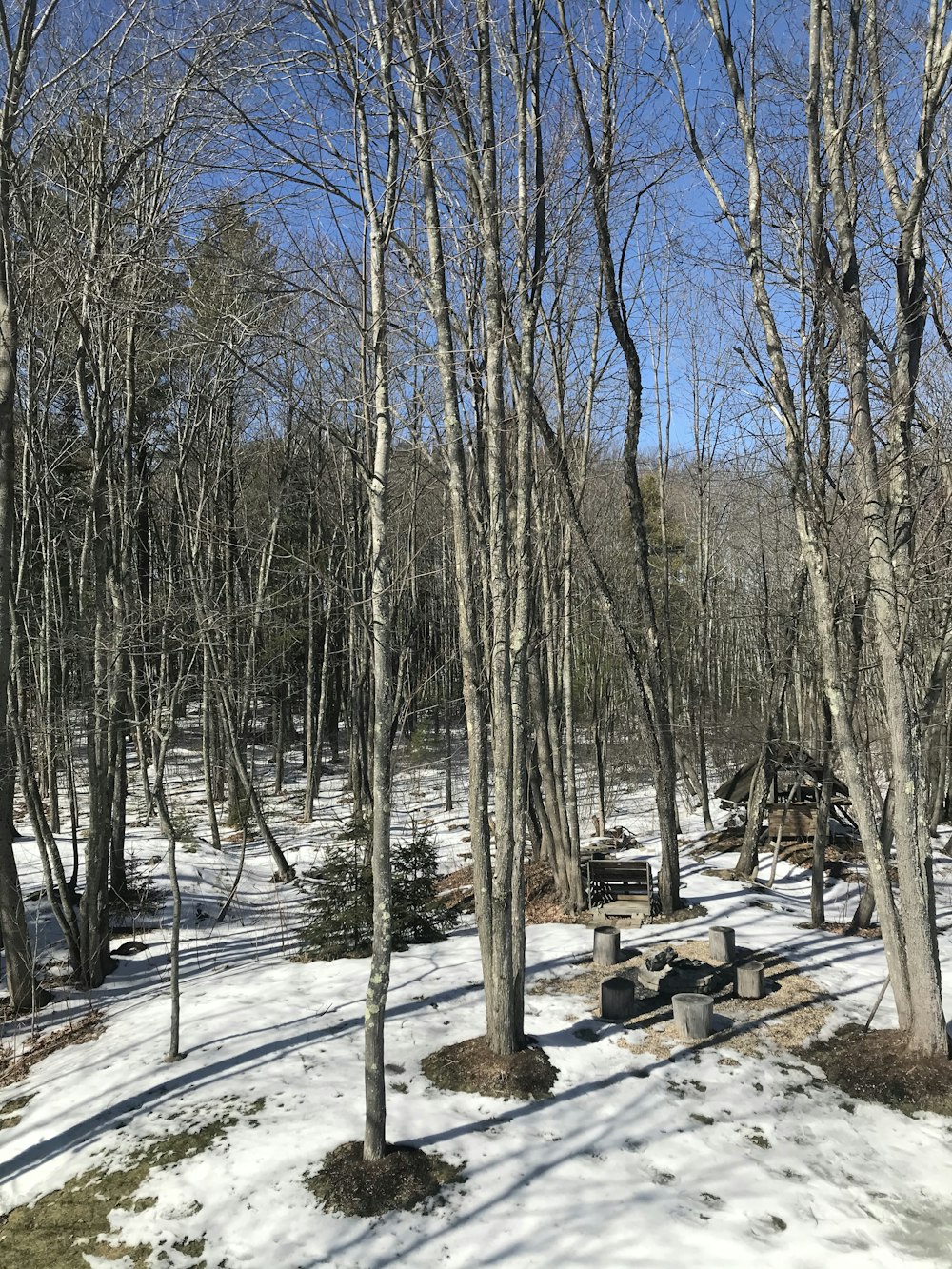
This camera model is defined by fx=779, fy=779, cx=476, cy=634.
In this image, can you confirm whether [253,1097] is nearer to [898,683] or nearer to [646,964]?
[646,964]

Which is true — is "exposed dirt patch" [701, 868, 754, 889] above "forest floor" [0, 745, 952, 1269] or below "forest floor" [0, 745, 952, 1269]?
below

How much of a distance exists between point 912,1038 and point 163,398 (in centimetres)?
1706

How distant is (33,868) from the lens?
11.5 m

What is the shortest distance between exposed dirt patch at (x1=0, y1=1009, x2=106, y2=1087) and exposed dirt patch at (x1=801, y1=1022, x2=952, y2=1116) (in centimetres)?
606

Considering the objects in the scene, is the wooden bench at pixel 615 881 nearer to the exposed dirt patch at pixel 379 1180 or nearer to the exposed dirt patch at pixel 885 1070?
the exposed dirt patch at pixel 885 1070

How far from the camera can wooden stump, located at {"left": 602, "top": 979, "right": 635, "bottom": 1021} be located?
6465 mm

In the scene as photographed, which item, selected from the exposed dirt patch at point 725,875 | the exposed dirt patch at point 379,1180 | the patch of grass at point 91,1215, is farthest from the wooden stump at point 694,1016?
the exposed dirt patch at point 725,875

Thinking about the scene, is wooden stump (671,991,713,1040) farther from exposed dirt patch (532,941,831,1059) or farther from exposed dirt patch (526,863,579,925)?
exposed dirt patch (526,863,579,925)

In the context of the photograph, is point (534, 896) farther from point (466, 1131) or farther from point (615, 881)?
point (466, 1131)

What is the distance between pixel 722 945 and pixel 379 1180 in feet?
14.4

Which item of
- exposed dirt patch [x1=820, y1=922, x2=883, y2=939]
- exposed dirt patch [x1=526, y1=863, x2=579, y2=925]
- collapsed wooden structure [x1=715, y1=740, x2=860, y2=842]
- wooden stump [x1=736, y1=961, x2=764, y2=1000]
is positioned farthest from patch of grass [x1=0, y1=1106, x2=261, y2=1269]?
collapsed wooden structure [x1=715, y1=740, x2=860, y2=842]

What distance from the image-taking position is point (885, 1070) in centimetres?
547

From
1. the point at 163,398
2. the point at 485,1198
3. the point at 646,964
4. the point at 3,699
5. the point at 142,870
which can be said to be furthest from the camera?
the point at 163,398

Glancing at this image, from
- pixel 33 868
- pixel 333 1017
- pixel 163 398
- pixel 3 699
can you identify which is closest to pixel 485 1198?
pixel 333 1017
